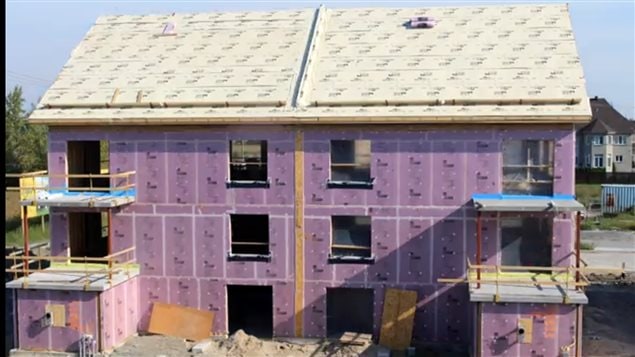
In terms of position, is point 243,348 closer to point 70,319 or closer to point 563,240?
point 70,319

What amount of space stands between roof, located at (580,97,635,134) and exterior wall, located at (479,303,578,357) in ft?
214

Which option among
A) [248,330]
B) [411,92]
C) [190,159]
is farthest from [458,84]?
[248,330]

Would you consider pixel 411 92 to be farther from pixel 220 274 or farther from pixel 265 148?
pixel 220 274

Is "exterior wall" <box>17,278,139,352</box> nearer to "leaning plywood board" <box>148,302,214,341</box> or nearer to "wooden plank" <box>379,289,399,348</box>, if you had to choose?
"leaning plywood board" <box>148,302,214,341</box>

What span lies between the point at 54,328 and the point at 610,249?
28.7 m

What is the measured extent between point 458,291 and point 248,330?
625 cm

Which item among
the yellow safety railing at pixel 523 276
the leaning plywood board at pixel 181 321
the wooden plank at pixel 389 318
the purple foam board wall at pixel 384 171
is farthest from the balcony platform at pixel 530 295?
the leaning plywood board at pixel 181 321

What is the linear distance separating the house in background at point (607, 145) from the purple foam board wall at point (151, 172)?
2640 inches

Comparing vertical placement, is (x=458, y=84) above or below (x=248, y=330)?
above

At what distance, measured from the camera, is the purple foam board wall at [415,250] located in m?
20.1

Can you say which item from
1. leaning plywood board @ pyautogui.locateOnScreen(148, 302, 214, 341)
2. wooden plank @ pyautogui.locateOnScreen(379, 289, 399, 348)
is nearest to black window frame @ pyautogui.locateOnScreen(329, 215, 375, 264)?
wooden plank @ pyautogui.locateOnScreen(379, 289, 399, 348)

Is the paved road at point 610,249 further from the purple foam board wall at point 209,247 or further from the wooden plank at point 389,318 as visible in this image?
the purple foam board wall at point 209,247

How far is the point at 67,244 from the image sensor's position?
71.4ft

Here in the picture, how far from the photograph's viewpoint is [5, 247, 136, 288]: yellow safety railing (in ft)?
65.4
